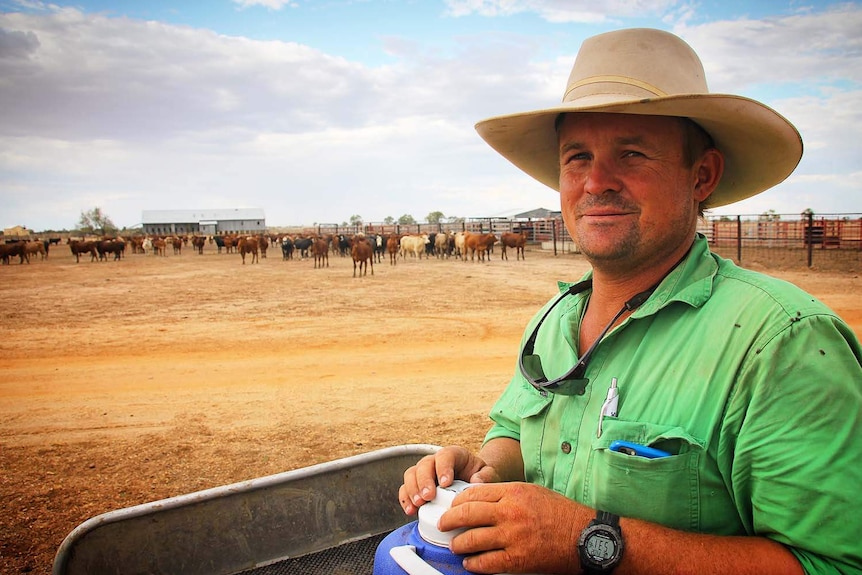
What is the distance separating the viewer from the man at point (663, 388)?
125 cm

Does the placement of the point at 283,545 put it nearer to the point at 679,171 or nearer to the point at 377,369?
the point at 679,171

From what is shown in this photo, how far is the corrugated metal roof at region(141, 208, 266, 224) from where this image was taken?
110438mm

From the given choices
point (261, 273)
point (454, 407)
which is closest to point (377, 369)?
point (454, 407)

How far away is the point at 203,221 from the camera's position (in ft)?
361

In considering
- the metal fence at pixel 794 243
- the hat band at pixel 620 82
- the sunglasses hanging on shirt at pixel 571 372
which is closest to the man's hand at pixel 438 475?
the sunglasses hanging on shirt at pixel 571 372

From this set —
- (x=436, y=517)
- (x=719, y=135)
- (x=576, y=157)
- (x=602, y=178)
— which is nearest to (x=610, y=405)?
(x=436, y=517)

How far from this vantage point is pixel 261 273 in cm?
2592

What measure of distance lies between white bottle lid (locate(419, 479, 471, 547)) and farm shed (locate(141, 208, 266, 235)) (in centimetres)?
10926

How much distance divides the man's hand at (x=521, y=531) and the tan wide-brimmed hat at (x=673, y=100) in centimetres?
106

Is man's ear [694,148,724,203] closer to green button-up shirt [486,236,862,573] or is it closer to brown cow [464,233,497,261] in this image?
green button-up shirt [486,236,862,573]

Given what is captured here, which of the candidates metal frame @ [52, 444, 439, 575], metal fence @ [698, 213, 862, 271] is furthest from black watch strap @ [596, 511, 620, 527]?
metal fence @ [698, 213, 862, 271]

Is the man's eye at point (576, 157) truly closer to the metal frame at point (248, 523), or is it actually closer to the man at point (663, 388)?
the man at point (663, 388)

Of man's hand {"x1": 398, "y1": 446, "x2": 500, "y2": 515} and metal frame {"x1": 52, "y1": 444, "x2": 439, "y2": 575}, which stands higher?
man's hand {"x1": 398, "y1": 446, "x2": 500, "y2": 515}

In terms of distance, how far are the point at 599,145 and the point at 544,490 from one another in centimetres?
102
